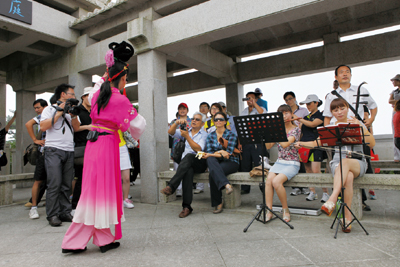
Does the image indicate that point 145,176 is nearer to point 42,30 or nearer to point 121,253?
point 121,253

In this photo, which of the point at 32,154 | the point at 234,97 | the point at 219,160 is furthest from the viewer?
the point at 234,97

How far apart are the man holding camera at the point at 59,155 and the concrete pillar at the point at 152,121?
1.69 meters

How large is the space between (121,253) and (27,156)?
3991 millimetres

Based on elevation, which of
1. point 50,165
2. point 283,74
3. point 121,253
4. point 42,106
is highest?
point 283,74

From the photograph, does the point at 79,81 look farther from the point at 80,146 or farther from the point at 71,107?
the point at 71,107

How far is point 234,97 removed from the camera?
30.0 feet

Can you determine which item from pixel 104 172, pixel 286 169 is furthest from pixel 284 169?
pixel 104 172

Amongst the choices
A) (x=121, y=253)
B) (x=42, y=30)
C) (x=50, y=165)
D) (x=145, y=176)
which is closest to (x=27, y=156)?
(x=50, y=165)

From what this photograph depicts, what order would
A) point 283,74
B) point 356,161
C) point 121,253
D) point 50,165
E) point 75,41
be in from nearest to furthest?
point 121,253
point 356,161
point 50,165
point 75,41
point 283,74

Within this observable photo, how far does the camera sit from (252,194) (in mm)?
6391

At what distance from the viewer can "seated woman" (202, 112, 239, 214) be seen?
4859 mm

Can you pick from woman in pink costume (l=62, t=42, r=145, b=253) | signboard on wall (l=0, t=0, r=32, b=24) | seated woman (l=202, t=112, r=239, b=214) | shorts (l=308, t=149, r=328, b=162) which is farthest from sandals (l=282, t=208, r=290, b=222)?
signboard on wall (l=0, t=0, r=32, b=24)

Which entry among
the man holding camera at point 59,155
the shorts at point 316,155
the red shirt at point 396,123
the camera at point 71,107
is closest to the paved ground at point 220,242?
the man holding camera at point 59,155

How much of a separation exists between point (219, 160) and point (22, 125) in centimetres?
748
